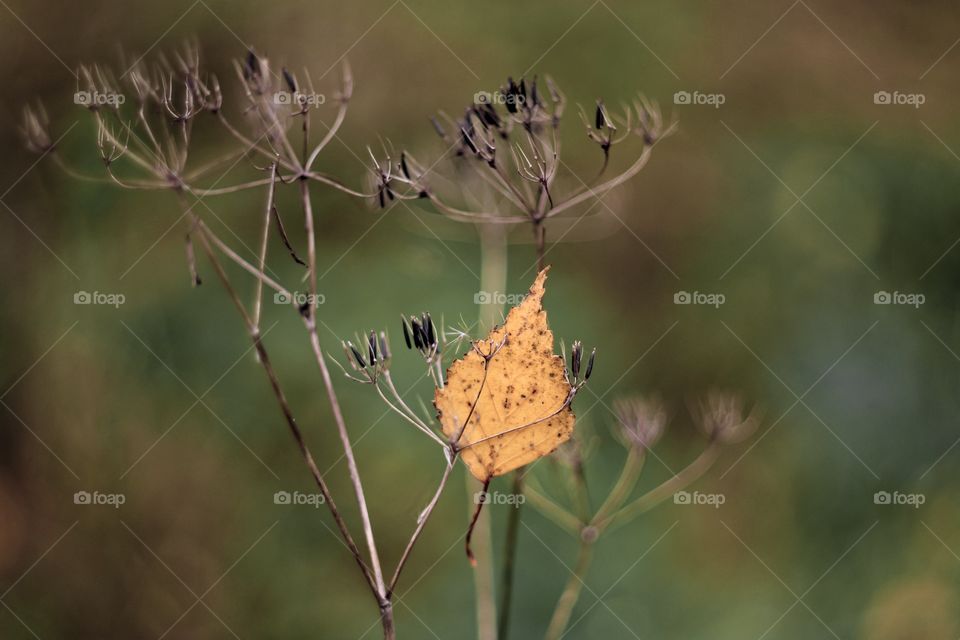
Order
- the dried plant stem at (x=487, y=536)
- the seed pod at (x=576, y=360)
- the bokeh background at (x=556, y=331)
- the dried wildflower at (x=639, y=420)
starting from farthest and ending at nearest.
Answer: the bokeh background at (x=556, y=331)
the dried plant stem at (x=487, y=536)
the dried wildflower at (x=639, y=420)
the seed pod at (x=576, y=360)

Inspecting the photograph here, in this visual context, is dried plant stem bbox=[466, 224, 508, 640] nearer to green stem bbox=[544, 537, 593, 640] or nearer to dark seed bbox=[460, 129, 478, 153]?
green stem bbox=[544, 537, 593, 640]

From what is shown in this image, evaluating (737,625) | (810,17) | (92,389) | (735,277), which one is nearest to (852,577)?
(737,625)

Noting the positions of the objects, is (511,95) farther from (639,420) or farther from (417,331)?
(639,420)

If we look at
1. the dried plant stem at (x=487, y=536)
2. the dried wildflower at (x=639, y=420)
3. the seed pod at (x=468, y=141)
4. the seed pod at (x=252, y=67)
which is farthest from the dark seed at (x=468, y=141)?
the dried plant stem at (x=487, y=536)

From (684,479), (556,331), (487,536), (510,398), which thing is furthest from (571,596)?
(510,398)

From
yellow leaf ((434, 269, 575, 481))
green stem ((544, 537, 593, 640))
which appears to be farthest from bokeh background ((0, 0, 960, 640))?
yellow leaf ((434, 269, 575, 481))

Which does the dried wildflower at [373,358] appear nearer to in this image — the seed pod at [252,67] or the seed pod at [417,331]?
the seed pod at [417,331]

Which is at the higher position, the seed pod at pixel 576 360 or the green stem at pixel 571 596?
the seed pod at pixel 576 360
